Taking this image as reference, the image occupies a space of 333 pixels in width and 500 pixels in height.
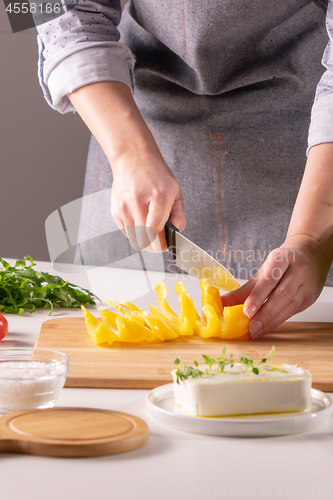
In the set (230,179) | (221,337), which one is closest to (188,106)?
(230,179)

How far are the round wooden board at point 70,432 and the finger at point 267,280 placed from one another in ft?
2.03

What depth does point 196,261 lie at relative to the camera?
4.36 feet

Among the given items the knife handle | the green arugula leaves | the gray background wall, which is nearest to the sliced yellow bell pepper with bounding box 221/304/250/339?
the knife handle

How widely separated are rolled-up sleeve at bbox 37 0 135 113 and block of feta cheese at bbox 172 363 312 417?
3.64 ft

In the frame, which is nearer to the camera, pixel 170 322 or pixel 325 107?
pixel 170 322

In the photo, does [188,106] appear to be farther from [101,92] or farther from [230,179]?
[101,92]

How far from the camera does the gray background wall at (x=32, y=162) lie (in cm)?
441

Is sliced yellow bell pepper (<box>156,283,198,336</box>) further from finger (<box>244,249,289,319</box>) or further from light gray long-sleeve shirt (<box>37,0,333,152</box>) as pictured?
light gray long-sleeve shirt (<box>37,0,333,152</box>)

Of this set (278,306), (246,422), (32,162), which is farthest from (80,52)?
(32,162)

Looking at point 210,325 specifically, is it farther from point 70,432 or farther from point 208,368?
point 70,432

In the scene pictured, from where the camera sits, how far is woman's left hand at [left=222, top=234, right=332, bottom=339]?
126 cm

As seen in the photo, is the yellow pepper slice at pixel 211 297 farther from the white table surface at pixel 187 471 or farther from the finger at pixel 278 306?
the white table surface at pixel 187 471

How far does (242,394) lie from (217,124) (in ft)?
4.56

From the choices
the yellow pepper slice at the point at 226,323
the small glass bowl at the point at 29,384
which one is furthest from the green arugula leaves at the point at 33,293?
the small glass bowl at the point at 29,384
